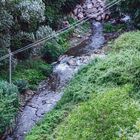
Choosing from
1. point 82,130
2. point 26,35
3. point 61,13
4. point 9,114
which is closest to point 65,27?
point 61,13

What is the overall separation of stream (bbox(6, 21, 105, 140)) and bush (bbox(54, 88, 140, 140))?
78.3 inches

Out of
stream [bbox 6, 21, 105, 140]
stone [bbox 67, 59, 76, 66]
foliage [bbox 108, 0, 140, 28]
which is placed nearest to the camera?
stream [bbox 6, 21, 105, 140]

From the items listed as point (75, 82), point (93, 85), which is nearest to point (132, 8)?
point (75, 82)

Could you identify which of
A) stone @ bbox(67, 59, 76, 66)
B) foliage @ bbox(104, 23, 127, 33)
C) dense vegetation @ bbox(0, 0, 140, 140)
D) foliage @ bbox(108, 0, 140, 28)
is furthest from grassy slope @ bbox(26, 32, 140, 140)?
foliage @ bbox(104, 23, 127, 33)

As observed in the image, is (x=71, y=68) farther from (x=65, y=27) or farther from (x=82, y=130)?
(x=82, y=130)

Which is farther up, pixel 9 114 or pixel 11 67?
pixel 11 67

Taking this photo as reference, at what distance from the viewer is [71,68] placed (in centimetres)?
1352

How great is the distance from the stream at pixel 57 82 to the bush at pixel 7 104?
0.57m

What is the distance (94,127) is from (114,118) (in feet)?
1.53

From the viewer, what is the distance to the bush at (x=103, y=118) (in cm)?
740

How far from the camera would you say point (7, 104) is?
9.44 metres

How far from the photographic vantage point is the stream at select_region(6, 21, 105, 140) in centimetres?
1051

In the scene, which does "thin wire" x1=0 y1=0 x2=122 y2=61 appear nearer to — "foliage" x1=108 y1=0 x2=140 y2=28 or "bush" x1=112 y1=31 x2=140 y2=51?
"foliage" x1=108 y1=0 x2=140 y2=28

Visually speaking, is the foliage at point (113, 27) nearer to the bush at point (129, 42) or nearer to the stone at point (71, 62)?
the stone at point (71, 62)
